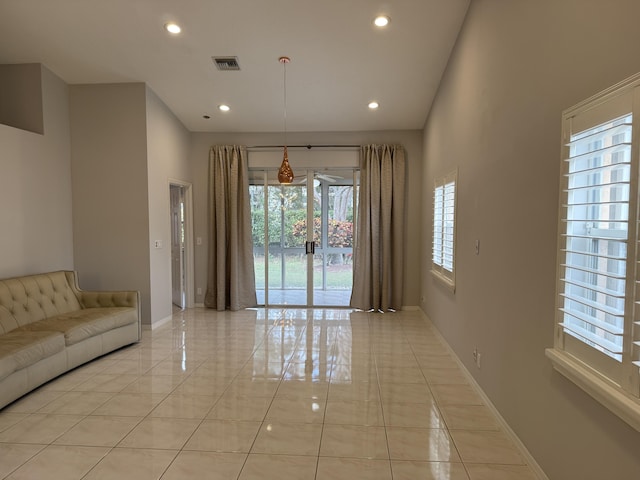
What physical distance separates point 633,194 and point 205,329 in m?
4.87

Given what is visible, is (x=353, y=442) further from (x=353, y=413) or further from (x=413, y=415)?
(x=413, y=415)

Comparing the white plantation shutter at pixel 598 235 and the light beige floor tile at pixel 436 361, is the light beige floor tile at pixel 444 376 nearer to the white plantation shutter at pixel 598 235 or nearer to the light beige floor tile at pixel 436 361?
the light beige floor tile at pixel 436 361

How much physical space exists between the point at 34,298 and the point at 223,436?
2.85 meters

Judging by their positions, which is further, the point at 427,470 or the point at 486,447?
the point at 486,447

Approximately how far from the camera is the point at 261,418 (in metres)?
2.78

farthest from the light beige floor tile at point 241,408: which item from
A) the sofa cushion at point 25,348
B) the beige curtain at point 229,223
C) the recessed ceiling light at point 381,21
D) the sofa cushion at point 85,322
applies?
the recessed ceiling light at point 381,21

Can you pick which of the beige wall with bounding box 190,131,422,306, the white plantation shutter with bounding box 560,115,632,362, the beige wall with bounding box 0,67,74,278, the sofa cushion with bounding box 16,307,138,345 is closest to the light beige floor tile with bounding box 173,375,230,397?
the sofa cushion with bounding box 16,307,138,345

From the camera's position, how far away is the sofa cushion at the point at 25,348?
287cm

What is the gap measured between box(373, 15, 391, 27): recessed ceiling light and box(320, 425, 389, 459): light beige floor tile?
3.60 m

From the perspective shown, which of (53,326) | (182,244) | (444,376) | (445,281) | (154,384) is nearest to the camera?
(154,384)

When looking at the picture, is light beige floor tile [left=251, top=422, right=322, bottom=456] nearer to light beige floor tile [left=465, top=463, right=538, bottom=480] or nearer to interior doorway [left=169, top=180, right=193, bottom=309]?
light beige floor tile [left=465, top=463, right=538, bottom=480]

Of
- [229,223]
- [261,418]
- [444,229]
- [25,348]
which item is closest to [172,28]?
[229,223]

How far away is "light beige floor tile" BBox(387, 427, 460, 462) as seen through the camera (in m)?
2.32

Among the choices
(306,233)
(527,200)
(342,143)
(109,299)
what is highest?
(342,143)
